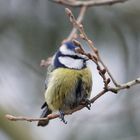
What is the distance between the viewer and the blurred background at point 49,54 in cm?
447

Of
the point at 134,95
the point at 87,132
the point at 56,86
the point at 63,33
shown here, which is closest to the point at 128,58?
the point at 134,95

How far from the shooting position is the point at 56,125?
5496 millimetres

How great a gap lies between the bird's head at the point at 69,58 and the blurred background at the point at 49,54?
50.5 inches

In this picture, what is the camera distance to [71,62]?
287cm

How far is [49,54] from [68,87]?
2926mm

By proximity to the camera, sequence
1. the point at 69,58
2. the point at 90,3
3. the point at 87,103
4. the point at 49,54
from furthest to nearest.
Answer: the point at 49,54
the point at 69,58
the point at 87,103
the point at 90,3

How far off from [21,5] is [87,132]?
1.61m

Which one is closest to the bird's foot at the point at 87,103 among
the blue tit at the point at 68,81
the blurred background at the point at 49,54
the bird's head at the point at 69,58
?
the blue tit at the point at 68,81

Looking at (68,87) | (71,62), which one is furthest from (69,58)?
(68,87)

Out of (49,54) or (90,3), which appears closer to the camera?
(90,3)

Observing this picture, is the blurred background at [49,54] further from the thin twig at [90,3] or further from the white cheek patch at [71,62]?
the thin twig at [90,3]

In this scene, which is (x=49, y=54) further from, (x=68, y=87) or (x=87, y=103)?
(x=87, y=103)

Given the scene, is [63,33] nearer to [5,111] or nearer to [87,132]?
[87,132]

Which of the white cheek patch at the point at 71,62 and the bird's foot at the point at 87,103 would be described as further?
the white cheek patch at the point at 71,62
